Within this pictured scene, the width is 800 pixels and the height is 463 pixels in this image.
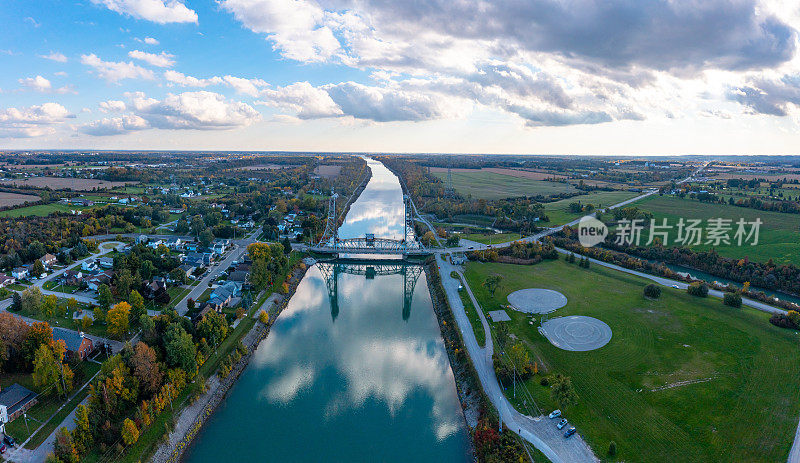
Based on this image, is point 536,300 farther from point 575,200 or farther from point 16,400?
point 575,200

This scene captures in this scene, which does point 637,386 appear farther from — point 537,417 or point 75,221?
point 75,221

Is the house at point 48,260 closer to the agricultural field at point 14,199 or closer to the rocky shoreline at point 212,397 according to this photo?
the rocky shoreline at point 212,397

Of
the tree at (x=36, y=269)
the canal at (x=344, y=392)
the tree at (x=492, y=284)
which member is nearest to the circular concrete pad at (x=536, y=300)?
the tree at (x=492, y=284)

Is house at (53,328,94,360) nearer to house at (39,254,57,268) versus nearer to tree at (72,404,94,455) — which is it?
tree at (72,404,94,455)

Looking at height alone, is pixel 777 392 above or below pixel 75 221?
below

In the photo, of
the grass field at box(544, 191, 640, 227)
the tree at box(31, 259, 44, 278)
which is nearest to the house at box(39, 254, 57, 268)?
the tree at box(31, 259, 44, 278)

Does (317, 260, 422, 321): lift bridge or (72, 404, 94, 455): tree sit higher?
(72, 404, 94, 455): tree

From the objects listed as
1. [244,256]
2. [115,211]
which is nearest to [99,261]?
[244,256]
